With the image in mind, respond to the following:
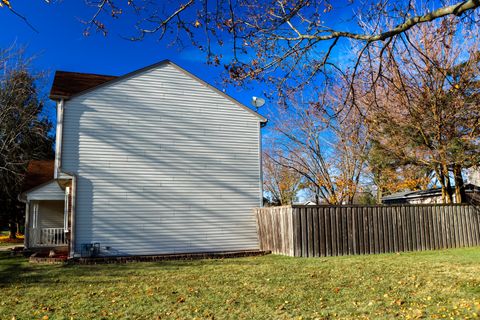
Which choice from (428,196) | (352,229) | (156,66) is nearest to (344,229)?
(352,229)

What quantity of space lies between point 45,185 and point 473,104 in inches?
647

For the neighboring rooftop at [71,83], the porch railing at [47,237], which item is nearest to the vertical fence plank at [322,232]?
the neighboring rooftop at [71,83]

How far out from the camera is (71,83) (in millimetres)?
14375

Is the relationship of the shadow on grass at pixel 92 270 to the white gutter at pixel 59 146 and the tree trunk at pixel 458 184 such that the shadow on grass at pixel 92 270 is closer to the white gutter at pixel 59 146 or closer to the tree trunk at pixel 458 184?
the white gutter at pixel 59 146

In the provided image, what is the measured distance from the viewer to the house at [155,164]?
1274cm

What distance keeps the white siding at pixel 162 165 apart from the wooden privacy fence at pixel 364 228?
1559mm

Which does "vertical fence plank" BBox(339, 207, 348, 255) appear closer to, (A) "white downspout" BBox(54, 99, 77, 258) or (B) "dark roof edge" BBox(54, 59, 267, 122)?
(B) "dark roof edge" BBox(54, 59, 267, 122)

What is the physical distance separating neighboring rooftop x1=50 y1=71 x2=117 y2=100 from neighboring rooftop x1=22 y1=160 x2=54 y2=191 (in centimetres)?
613

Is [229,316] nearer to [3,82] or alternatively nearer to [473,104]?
[473,104]

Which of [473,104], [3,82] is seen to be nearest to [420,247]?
[473,104]

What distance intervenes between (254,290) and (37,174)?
16838 mm

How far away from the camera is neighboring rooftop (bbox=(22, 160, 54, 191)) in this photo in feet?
62.2

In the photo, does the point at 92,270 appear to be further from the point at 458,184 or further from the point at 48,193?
the point at 458,184

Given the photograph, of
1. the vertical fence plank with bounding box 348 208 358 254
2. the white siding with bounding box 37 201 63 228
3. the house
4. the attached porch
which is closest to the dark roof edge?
the house
